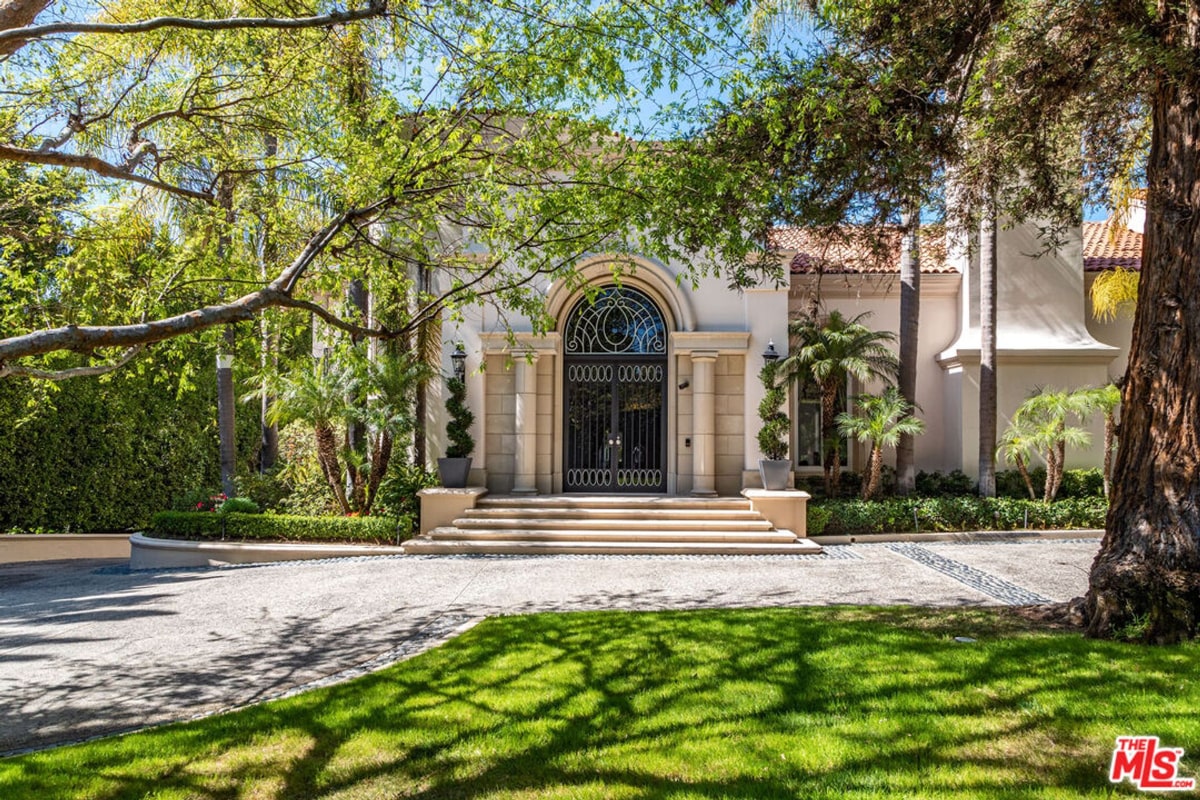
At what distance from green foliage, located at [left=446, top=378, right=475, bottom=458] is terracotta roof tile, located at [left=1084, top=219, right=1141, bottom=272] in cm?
1502

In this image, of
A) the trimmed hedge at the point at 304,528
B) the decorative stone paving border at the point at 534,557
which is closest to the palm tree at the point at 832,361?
the decorative stone paving border at the point at 534,557

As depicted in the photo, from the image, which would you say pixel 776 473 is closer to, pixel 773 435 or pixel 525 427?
pixel 773 435

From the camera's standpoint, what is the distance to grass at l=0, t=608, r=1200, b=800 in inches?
144

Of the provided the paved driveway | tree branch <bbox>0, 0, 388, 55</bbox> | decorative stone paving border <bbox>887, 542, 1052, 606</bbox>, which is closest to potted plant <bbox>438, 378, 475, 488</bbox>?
the paved driveway

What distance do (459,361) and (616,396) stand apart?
3.55 m

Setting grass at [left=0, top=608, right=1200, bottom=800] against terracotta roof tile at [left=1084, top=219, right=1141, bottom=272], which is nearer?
grass at [left=0, top=608, right=1200, bottom=800]

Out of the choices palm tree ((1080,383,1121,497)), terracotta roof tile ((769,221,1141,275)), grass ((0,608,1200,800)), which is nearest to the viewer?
grass ((0,608,1200,800))

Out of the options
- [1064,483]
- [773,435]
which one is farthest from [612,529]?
[1064,483]

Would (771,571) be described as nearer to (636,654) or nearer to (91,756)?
(636,654)

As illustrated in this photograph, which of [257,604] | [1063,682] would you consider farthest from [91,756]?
[1063,682]

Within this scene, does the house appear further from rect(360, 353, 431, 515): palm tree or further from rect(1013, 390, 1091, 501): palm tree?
rect(1013, 390, 1091, 501): palm tree

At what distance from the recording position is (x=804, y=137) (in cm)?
741

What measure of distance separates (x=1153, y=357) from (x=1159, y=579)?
1869 mm

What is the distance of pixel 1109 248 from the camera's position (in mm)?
17688
